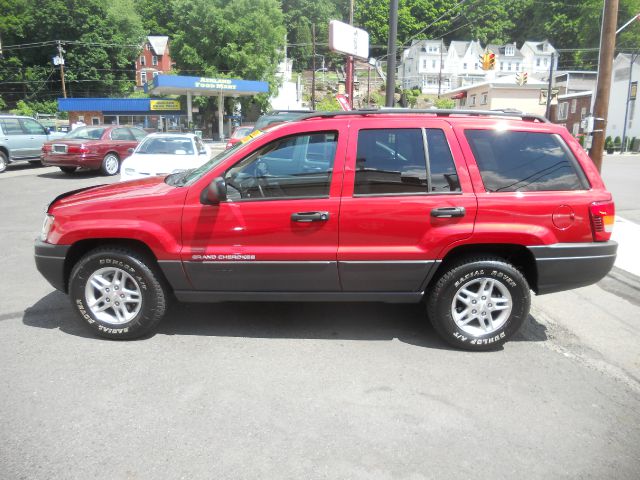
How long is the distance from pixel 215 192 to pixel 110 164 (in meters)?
13.4

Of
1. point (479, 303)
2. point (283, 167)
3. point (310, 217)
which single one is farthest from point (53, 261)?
point (479, 303)

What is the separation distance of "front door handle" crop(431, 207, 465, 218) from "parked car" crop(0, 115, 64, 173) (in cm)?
1690

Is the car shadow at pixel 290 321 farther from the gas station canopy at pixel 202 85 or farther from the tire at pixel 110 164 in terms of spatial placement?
the gas station canopy at pixel 202 85

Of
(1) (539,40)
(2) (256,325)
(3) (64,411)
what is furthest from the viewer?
(1) (539,40)

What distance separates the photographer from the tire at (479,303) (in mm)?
4141

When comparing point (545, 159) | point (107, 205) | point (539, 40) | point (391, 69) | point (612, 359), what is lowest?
point (612, 359)

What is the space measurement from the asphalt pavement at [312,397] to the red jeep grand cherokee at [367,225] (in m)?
0.41

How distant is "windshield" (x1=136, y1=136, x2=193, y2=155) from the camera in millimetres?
11398

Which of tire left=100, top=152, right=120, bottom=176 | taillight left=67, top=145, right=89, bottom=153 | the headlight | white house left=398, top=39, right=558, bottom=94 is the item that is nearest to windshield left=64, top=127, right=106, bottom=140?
tire left=100, top=152, right=120, bottom=176

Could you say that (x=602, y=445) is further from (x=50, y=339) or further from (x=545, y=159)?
(x=50, y=339)

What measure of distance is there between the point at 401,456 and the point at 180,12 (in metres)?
54.7

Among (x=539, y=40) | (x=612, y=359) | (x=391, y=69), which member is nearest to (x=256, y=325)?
(x=612, y=359)

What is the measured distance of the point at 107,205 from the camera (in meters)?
4.20

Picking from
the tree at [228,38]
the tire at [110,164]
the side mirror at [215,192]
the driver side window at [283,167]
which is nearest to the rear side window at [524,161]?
the driver side window at [283,167]
